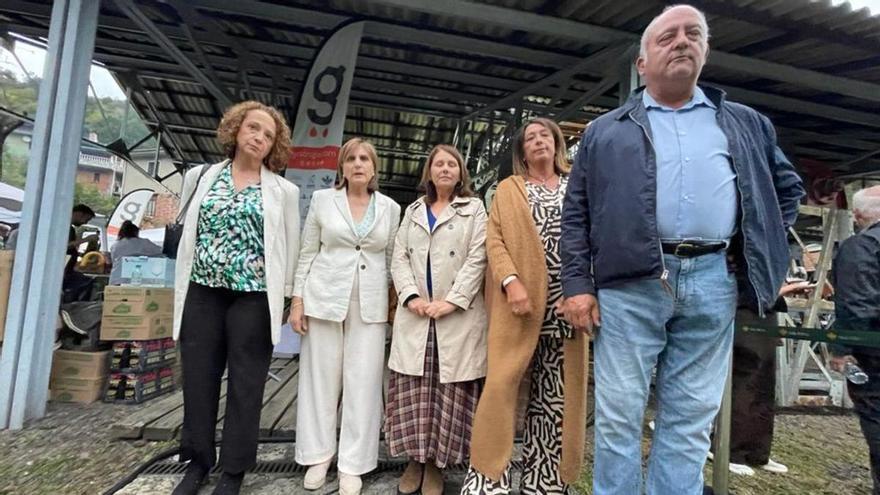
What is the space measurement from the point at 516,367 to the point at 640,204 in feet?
2.95

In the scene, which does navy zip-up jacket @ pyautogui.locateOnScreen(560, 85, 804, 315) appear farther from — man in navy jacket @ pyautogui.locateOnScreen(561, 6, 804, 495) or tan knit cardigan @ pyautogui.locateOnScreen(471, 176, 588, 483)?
tan knit cardigan @ pyautogui.locateOnScreen(471, 176, 588, 483)

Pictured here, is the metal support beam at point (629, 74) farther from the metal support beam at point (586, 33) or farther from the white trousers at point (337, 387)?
the white trousers at point (337, 387)

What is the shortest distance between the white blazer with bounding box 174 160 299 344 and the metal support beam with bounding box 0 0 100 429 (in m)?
1.52

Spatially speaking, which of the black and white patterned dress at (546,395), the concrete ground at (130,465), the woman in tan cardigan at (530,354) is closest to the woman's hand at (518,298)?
the woman in tan cardigan at (530,354)

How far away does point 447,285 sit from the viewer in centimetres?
228

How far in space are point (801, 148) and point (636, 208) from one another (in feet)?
24.0

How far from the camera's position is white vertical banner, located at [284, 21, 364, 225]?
165 inches

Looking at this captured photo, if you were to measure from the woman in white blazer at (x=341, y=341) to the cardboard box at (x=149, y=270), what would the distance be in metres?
2.31

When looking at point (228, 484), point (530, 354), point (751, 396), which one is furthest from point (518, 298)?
point (751, 396)

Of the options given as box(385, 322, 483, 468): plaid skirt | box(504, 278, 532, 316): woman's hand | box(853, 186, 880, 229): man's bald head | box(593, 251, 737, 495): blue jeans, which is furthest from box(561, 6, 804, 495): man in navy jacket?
box(853, 186, 880, 229): man's bald head

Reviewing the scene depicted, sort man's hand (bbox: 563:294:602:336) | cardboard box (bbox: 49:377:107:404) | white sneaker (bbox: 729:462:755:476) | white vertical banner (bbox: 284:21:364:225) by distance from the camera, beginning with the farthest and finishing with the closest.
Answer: white vertical banner (bbox: 284:21:364:225), cardboard box (bbox: 49:377:107:404), white sneaker (bbox: 729:462:755:476), man's hand (bbox: 563:294:602:336)

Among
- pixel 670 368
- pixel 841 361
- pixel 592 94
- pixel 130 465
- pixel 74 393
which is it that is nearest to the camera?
pixel 670 368

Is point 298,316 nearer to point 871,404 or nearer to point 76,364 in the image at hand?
point 76,364

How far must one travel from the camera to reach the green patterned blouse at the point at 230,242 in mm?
2170
